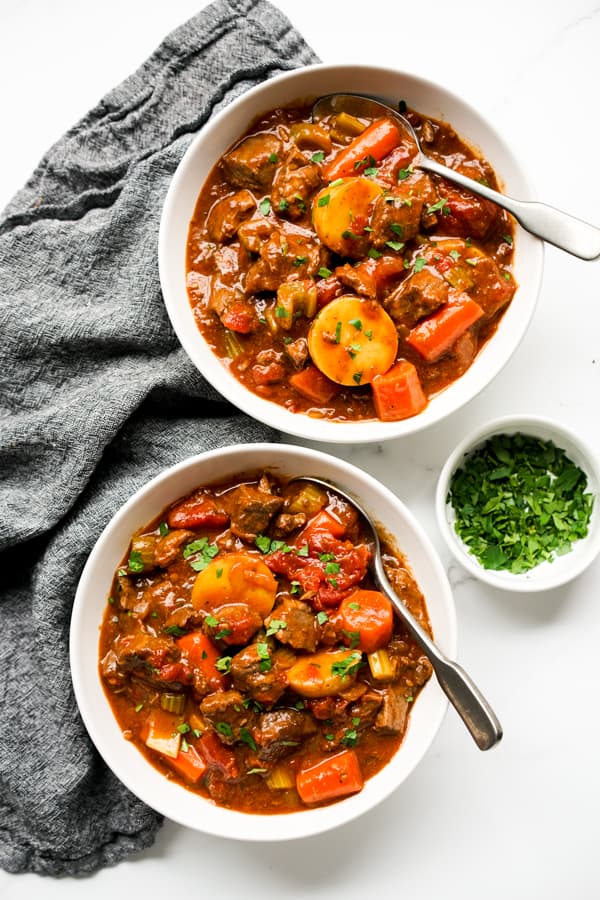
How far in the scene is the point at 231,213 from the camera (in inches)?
143

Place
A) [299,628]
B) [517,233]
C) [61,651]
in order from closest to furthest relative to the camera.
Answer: [299,628] < [517,233] < [61,651]

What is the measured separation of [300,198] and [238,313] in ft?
1.84

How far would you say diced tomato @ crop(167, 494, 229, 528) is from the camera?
3594mm

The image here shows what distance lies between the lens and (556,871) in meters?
4.09

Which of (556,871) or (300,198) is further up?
(300,198)

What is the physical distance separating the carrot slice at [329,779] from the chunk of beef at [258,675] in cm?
38

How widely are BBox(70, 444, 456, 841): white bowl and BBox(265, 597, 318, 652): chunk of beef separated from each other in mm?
543

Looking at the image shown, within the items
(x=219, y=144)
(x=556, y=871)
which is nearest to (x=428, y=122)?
(x=219, y=144)

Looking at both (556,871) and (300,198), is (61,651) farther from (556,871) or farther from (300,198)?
(556,871)

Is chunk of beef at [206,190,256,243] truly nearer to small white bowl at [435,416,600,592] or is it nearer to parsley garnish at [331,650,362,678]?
small white bowl at [435,416,600,592]

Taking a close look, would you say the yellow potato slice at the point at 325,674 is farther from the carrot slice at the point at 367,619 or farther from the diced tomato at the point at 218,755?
the diced tomato at the point at 218,755

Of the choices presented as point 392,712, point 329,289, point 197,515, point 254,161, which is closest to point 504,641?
point 392,712

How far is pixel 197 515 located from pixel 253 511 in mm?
288

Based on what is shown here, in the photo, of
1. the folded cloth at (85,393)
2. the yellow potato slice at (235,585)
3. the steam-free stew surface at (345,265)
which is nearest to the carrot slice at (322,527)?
the yellow potato slice at (235,585)
